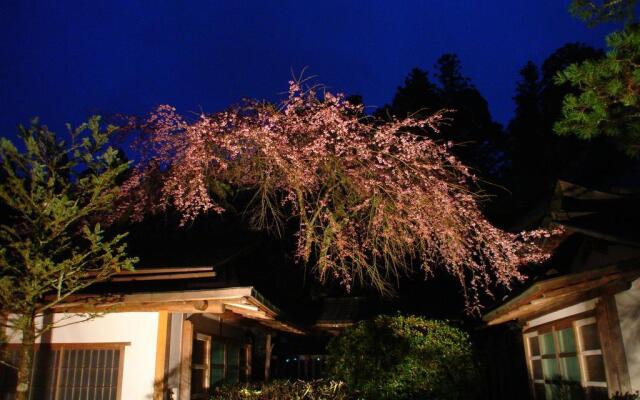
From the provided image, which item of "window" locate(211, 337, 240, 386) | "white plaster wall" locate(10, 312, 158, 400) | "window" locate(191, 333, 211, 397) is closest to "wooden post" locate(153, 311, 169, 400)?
"white plaster wall" locate(10, 312, 158, 400)

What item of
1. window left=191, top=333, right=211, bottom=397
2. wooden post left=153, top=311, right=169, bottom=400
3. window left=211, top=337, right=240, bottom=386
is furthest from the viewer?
window left=211, top=337, right=240, bottom=386

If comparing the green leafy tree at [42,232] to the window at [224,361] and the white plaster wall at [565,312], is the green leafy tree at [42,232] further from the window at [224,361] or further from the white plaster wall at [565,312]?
the white plaster wall at [565,312]

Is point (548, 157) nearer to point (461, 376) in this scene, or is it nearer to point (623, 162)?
point (623, 162)

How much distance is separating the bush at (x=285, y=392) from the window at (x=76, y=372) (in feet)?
5.05

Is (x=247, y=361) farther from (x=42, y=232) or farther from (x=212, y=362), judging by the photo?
(x=42, y=232)

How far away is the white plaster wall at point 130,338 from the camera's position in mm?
6945

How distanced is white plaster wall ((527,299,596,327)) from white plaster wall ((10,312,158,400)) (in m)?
6.20

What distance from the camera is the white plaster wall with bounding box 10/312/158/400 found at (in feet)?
22.8

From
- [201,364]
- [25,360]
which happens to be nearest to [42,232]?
[25,360]

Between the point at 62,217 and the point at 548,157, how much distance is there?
58.7ft

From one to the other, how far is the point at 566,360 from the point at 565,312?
0.84 meters

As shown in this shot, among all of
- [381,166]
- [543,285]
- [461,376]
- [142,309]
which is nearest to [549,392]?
[461,376]

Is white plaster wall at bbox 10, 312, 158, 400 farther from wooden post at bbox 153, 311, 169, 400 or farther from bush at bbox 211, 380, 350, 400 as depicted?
bush at bbox 211, 380, 350, 400

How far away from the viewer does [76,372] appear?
23.3 feet
